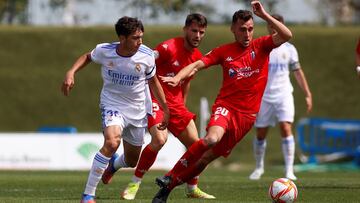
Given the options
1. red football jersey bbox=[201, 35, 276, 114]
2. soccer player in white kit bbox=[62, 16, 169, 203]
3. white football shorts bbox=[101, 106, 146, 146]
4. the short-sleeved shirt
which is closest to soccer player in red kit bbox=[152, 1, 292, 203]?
red football jersey bbox=[201, 35, 276, 114]

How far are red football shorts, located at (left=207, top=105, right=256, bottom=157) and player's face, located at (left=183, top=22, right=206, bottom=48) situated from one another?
1503mm

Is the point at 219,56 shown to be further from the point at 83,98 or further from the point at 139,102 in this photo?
the point at 83,98

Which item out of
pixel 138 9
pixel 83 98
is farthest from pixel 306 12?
pixel 83 98

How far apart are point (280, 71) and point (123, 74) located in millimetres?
6815

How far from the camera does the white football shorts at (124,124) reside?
447 inches

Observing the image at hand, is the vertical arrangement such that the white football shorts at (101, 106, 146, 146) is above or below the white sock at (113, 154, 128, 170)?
above

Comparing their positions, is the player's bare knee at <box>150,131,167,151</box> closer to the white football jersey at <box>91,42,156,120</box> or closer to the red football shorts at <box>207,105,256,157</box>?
the white football jersey at <box>91,42,156,120</box>

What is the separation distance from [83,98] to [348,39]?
8219 millimetres

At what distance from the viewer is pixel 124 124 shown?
11.6 meters

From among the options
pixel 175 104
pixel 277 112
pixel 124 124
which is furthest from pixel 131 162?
pixel 277 112

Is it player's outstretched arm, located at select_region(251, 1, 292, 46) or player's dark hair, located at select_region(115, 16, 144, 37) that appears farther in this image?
player's dark hair, located at select_region(115, 16, 144, 37)

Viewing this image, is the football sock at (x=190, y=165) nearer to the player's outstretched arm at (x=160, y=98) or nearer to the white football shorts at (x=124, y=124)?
the player's outstretched arm at (x=160, y=98)

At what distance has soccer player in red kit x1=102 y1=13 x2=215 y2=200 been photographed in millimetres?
12891

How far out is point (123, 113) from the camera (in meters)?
11.6
